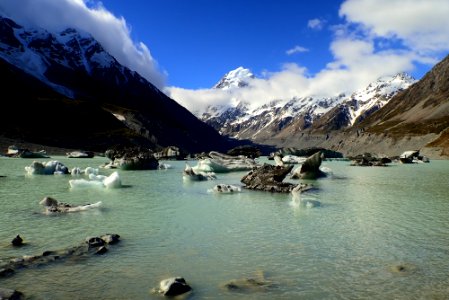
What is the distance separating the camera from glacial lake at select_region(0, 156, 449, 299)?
9562 mm

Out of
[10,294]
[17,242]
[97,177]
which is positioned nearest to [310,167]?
[97,177]

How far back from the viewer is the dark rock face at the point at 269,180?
2832cm

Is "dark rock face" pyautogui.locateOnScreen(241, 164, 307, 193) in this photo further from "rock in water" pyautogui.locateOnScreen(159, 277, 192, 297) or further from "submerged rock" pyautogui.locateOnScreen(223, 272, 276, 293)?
"rock in water" pyautogui.locateOnScreen(159, 277, 192, 297)

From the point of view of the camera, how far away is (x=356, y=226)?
16859mm

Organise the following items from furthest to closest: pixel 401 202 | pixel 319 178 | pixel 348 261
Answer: pixel 319 178 < pixel 401 202 < pixel 348 261

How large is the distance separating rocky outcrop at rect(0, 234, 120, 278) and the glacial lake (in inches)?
12.9

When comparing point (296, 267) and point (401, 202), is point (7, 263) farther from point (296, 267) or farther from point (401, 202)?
point (401, 202)

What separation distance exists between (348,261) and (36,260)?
8.57 m

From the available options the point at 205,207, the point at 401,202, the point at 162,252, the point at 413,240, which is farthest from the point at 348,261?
the point at 401,202

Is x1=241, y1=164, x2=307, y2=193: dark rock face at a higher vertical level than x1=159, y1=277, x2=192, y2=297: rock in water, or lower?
higher

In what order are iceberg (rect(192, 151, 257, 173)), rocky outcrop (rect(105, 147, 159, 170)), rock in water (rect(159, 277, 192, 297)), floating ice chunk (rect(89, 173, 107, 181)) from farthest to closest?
rocky outcrop (rect(105, 147, 159, 170)) → iceberg (rect(192, 151, 257, 173)) → floating ice chunk (rect(89, 173, 107, 181)) → rock in water (rect(159, 277, 192, 297))

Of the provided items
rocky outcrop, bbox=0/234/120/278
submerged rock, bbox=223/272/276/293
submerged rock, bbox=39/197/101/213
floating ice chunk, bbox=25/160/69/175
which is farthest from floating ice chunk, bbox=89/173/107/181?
submerged rock, bbox=223/272/276/293

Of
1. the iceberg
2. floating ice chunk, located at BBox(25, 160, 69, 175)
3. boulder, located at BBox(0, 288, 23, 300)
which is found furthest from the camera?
the iceberg

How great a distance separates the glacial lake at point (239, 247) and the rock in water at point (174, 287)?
0.59 feet
